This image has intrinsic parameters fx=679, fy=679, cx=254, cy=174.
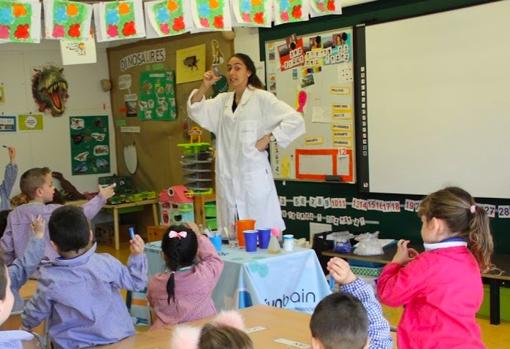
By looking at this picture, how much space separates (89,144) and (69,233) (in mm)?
5773

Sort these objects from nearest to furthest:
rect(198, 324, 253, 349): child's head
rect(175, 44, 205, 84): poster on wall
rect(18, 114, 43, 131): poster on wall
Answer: rect(198, 324, 253, 349): child's head → rect(175, 44, 205, 84): poster on wall → rect(18, 114, 43, 131): poster on wall

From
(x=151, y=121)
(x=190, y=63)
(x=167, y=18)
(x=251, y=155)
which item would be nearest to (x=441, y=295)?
(x=251, y=155)

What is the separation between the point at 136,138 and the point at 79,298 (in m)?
5.64

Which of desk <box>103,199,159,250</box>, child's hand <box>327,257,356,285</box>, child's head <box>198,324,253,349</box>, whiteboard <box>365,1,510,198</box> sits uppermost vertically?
whiteboard <box>365,1,510,198</box>

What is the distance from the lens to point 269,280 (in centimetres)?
334

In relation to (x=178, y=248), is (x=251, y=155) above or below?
above

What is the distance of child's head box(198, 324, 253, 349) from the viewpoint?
1.26m

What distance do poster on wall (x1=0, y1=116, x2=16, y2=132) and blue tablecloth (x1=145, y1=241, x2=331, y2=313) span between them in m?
4.39

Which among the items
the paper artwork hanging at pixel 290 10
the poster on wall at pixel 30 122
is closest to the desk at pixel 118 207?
the poster on wall at pixel 30 122

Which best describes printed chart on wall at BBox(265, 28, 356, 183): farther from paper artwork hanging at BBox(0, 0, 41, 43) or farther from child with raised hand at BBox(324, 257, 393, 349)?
child with raised hand at BBox(324, 257, 393, 349)

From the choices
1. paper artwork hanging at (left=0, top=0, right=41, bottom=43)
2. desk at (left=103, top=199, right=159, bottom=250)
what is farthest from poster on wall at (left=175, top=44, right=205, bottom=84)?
paper artwork hanging at (left=0, top=0, right=41, bottom=43)

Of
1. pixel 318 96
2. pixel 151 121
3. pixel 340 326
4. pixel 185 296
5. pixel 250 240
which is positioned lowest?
pixel 185 296

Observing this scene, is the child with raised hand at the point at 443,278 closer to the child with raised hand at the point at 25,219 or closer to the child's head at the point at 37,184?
the child with raised hand at the point at 25,219

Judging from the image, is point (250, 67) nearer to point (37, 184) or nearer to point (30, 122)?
point (37, 184)
